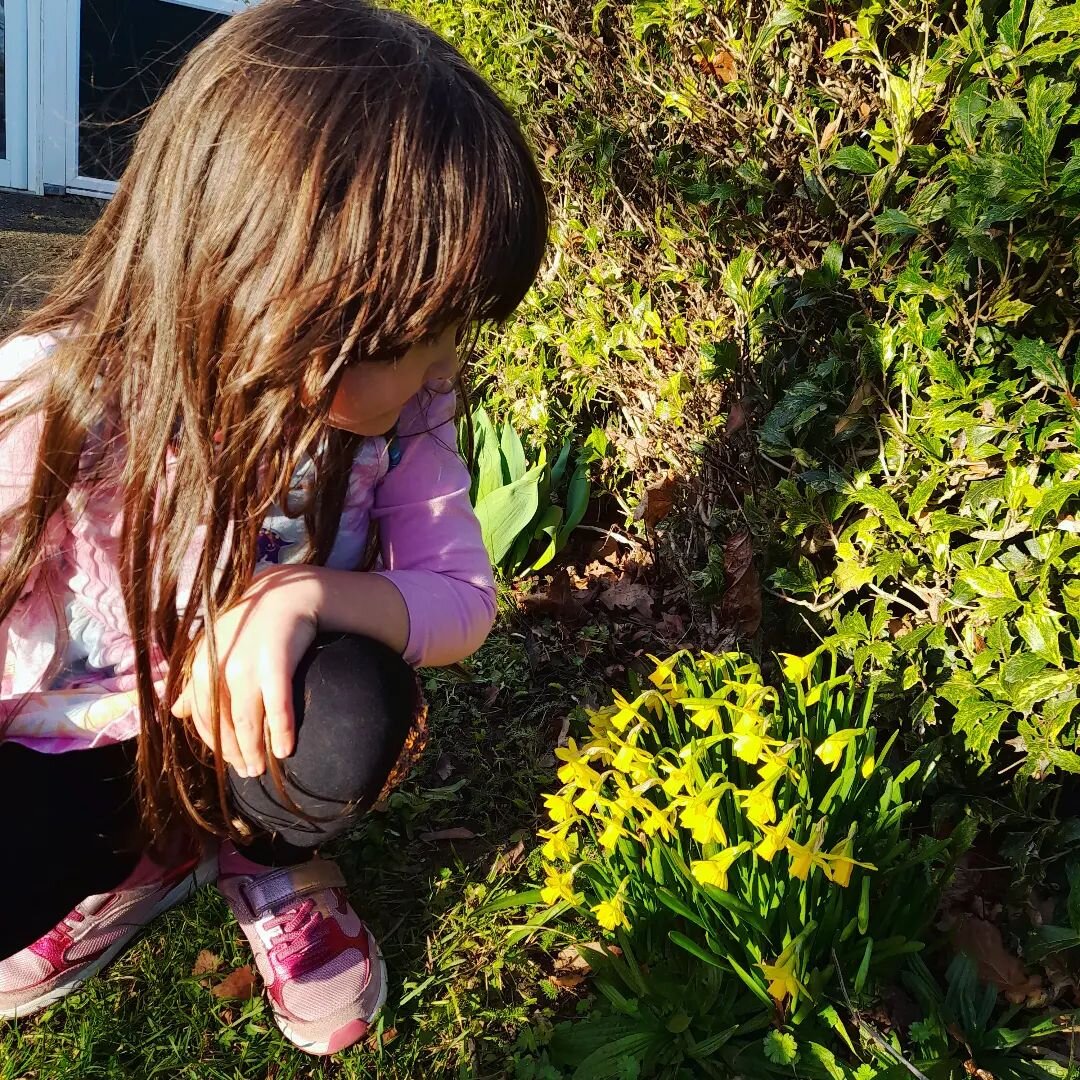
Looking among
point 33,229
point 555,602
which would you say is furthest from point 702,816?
point 33,229

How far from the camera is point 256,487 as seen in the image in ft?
4.41

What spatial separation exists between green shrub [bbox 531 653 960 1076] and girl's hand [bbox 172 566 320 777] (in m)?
0.43

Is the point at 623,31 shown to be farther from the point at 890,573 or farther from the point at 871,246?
the point at 890,573

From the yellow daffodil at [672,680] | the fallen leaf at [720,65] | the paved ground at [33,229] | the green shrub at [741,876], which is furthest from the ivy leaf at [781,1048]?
the paved ground at [33,229]

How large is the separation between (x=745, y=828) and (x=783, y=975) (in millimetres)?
234

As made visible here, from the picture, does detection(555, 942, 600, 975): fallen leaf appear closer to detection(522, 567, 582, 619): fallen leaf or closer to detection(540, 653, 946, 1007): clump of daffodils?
detection(540, 653, 946, 1007): clump of daffodils

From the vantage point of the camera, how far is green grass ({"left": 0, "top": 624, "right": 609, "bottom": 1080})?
1.59m

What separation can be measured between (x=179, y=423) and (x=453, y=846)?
3.53 feet

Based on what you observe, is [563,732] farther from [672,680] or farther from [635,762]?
[635,762]

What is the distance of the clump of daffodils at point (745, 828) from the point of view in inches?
53.1

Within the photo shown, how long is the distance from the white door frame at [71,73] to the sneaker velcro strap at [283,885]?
525 cm

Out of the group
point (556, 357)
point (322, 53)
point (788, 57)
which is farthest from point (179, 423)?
point (556, 357)

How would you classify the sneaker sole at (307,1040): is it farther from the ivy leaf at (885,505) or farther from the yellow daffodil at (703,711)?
the ivy leaf at (885,505)

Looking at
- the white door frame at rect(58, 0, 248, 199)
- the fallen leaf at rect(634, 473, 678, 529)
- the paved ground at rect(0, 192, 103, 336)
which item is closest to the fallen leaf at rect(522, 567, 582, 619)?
the fallen leaf at rect(634, 473, 678, 529)
